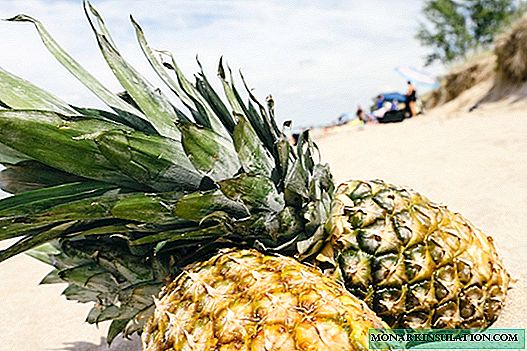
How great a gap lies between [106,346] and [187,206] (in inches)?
66.0

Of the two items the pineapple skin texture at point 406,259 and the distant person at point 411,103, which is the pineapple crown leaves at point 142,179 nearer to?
the pineapple skin texture at point 406,259

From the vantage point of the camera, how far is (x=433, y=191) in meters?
5.70

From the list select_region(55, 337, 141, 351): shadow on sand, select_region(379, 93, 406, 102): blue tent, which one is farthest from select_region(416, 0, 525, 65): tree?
select_region(55, 337, 141, 351): shadow on sand

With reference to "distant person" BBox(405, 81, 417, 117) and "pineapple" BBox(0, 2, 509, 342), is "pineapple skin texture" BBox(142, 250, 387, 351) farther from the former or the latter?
"distant person" BBox(405, 81, 417, 117)

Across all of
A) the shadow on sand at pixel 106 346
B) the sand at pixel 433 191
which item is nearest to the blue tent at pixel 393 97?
the sand at pixel 433 191

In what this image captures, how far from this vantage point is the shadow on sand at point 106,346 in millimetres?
3094

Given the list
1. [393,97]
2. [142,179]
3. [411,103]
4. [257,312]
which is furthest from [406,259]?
[393,97]

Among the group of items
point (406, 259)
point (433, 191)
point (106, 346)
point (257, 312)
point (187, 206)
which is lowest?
point (433, 191)

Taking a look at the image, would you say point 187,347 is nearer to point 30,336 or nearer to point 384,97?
point 30,336

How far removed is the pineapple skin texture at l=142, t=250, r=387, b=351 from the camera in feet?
5.14

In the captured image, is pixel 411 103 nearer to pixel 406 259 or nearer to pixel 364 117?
pixel 364 117

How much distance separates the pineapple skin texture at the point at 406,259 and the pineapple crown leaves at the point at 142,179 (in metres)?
0.15

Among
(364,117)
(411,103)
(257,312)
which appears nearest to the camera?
(257,312)

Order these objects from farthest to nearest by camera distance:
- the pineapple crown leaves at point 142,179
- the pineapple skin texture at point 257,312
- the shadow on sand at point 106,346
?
the shadow on sand at point 106,346
the pineapple crown leaves at point 142,179
the pineapple skin texture at point 257,312
